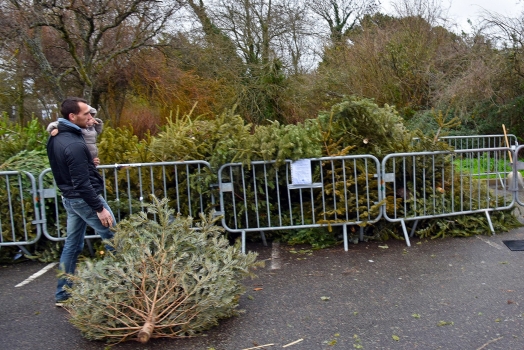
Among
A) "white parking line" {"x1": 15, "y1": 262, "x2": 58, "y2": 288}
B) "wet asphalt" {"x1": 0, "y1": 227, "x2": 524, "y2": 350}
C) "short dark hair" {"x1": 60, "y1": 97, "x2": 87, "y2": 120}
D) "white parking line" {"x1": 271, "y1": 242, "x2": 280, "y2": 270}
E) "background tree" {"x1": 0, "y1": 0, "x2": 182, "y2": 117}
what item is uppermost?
"background tree" {"x1": 0, "y1": 0, "x2": 182, "y2": 117}

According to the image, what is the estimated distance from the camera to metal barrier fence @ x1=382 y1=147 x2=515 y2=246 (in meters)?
6.48

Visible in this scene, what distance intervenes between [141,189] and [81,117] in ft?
6.30

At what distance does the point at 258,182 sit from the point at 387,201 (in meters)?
1.73

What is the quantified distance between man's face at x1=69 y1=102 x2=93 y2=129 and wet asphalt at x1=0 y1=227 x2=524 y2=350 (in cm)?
179

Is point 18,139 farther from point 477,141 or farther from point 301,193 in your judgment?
point 477,141

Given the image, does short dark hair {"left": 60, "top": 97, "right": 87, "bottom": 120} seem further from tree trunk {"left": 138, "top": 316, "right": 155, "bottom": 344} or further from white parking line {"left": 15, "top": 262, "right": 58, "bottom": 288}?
white parking line {"left": 15, "top": 262, "right": 58, "bottom": 288}

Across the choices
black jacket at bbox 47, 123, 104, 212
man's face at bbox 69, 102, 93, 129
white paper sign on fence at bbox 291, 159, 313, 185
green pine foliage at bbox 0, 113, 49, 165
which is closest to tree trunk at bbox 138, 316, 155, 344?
black jacket at bbox 47, 123, 104, 212

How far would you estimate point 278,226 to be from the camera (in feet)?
21.3

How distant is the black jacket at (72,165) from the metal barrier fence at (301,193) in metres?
2.12

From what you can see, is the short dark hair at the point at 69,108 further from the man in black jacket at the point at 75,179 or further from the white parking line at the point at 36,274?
the white parking line at the point at 36,274

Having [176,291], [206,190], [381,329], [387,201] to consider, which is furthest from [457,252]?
[176,291]

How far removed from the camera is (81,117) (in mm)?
4469

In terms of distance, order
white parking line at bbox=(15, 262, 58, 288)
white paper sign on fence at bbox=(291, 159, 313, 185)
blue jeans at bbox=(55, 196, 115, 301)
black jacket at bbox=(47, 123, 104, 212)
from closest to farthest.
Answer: black jacket at bbox=(47, 123, 104, 212)
blue jeans at bbox=(55, 196, 115, 301)
white parking line at bbox=(15, 262, 58, 288)
white paper sign on fence at bbox=(291, 159, 313, 185)

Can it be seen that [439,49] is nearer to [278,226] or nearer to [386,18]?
[386,18]
